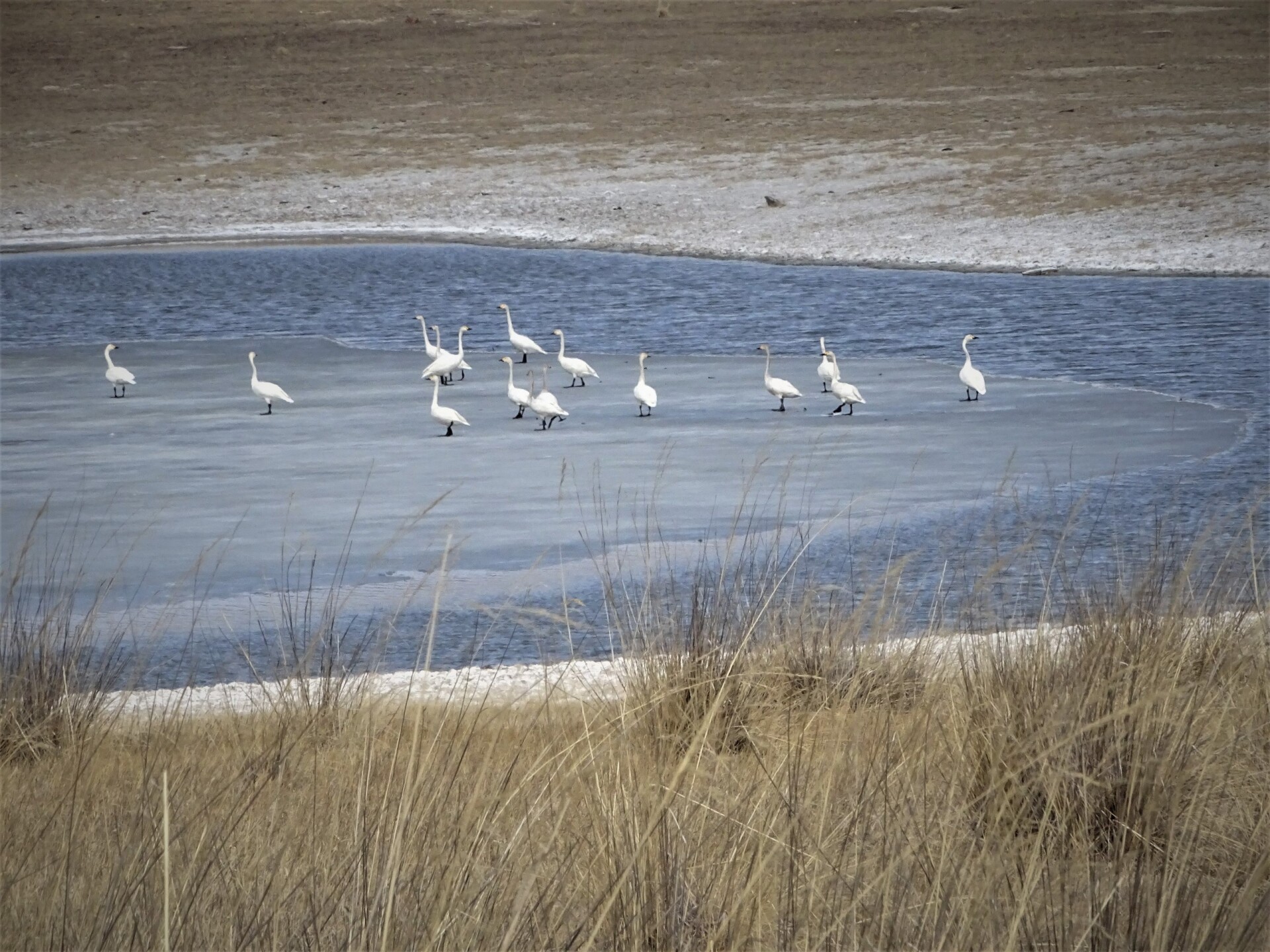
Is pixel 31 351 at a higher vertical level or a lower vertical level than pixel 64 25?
lower

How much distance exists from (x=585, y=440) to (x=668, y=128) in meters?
24.9

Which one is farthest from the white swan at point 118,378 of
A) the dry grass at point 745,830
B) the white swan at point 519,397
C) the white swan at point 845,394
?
the dry grass at point 745,830

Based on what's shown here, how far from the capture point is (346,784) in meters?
3.92

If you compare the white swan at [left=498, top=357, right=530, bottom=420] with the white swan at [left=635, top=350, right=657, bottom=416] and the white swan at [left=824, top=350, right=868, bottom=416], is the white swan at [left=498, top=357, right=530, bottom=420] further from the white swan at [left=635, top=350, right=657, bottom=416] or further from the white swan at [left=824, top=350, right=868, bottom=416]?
the white swan at [left=824, top=350, right=868, bottom=416]

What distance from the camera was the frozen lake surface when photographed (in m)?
7.32

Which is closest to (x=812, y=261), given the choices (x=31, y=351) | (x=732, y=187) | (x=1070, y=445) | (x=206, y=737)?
(x=732, y=187)

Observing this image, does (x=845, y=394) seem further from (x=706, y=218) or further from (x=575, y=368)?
(x=706, y=218)

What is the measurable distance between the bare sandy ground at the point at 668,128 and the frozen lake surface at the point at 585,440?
385 centimetres

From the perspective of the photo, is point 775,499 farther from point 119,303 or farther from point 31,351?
point 119,303

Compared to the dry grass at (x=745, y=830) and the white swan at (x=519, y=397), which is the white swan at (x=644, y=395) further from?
the dry grass at (x=745, y=830)

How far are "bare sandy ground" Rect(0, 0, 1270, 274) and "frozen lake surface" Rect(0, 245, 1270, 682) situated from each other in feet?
12.6

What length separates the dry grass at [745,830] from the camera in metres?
2.51

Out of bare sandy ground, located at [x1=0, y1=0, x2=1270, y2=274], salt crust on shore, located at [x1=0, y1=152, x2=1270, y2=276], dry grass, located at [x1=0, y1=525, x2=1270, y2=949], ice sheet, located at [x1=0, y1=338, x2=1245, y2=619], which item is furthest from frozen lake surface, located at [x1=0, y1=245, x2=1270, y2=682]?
bare sandy ground, located at [x1=0, y1=0, x2=1270, y2=274]

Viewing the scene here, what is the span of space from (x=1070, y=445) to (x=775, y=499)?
2.13 m
